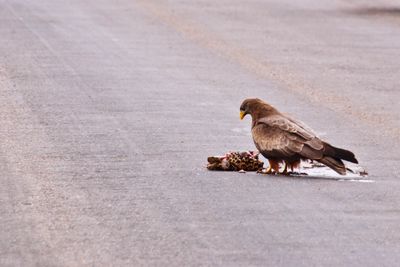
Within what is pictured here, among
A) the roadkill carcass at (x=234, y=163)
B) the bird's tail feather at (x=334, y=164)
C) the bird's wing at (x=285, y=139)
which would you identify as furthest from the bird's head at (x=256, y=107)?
the bird's tail feather at (x=334, y=164)

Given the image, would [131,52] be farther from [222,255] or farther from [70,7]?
[222,255]

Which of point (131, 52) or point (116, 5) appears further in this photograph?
point (116, 5)

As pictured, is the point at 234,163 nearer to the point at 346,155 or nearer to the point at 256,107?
the point at 256,107

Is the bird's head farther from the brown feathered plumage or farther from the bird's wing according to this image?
the bird's wing

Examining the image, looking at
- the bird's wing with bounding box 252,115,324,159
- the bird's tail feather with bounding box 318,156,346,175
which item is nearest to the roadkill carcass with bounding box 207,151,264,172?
the bird's wing with bounding box 252,115,324,159

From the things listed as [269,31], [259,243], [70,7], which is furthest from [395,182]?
[70,7]

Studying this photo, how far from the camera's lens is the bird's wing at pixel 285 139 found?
10.5 meters

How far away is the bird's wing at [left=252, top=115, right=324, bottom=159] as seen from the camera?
34.4 ft

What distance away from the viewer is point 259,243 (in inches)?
330

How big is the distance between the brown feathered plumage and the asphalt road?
19cm

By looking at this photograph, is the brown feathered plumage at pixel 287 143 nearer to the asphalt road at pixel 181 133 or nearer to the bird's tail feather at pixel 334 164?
the bird's tail feather at pixel 334 164

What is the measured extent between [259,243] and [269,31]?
608 inches

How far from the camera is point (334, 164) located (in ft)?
34.2

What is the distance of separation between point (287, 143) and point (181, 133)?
8.79 ft
